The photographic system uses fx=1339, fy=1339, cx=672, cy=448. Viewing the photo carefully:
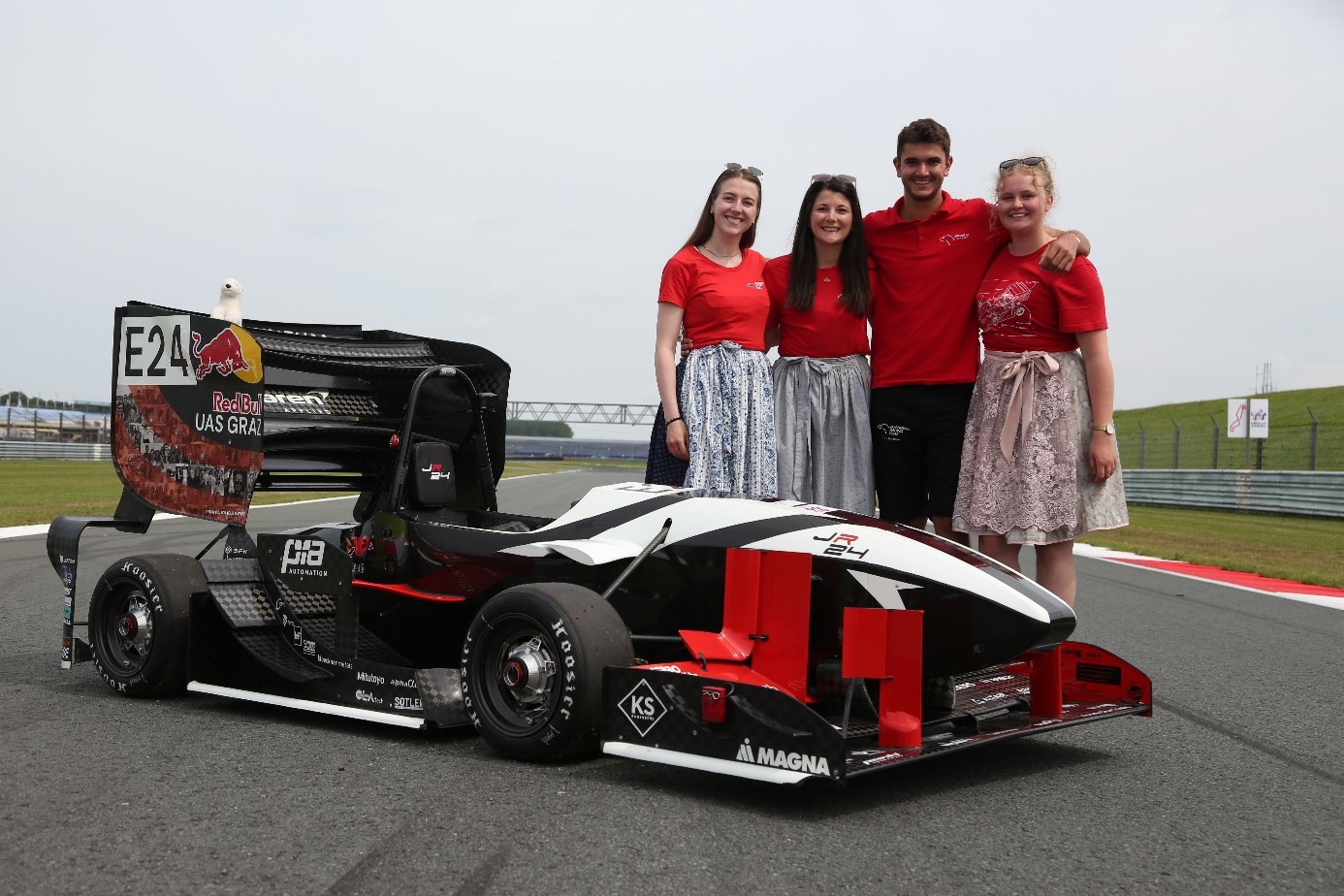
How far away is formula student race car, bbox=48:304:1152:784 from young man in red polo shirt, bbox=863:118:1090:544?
842 millimetres

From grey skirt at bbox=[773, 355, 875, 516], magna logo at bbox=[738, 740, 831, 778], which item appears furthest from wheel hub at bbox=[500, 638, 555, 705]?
grey skirt at bbox=[773, 355, 875, 516]

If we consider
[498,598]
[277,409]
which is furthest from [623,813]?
[277,409]

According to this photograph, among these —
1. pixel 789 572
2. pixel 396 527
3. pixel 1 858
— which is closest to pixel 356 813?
pixel 1 858

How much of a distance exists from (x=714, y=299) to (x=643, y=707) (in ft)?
6.51

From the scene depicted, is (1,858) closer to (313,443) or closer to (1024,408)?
(313,443)

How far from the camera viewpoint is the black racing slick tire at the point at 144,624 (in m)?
5.59

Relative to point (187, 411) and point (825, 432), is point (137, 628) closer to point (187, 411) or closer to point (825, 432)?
point (187, 411)

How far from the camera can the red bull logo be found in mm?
5605

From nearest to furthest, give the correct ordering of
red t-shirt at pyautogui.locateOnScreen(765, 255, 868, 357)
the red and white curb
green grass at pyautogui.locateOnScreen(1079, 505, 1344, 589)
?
1. red t-shirt at pyautogui.locateOnScreen(765, 255, 868, 357)
2. the red and white curb
3. green grass at pyautogui.locateOnScreen(1079, 505, 1344, 589)

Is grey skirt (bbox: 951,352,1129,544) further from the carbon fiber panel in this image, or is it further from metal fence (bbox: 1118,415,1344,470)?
metal fence (bbox: 1118,415,1344,470)

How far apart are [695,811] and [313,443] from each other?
288cm

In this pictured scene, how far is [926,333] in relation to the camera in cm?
537

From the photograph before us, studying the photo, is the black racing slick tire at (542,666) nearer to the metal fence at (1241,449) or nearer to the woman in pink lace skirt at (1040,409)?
the woman in pink lace skirt at (1040,409)

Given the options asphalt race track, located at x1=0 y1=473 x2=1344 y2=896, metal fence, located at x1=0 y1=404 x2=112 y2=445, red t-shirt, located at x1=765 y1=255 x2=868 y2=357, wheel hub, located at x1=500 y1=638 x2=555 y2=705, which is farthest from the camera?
metal fence, located at x1=0 y1=404 x2=112 y2=445
